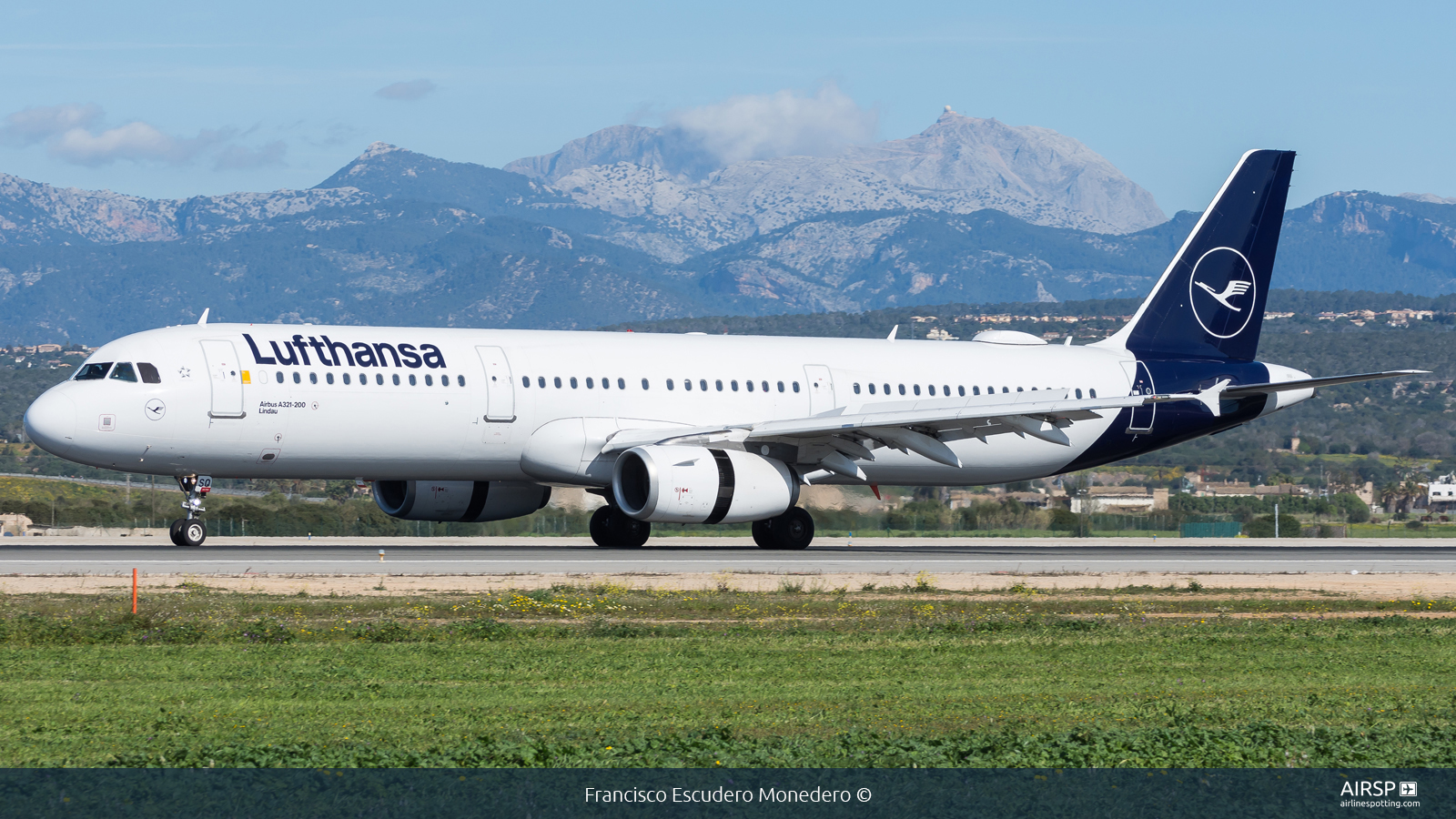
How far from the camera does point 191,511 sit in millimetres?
30453

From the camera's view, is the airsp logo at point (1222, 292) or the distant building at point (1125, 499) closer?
the airsp logo at point (1222, 292)

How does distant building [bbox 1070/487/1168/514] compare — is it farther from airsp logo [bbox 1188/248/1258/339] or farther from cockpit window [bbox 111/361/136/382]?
cockpit window [bbox 111/361/136/382]

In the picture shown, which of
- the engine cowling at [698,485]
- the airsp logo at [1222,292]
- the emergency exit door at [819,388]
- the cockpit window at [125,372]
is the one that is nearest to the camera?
the cockpit window at [125,372]

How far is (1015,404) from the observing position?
31938 mm

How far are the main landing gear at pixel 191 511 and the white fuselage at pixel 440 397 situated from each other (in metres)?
0.65

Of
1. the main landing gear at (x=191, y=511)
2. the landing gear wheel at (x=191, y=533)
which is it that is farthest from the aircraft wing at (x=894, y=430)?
the landing gear wheel at (x=191, y=533)

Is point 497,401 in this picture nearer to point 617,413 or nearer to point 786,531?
point 617,413

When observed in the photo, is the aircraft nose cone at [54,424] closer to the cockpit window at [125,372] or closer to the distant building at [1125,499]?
the cockpit window at [125,372]

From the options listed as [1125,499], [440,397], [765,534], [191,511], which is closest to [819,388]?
A: [765,534]

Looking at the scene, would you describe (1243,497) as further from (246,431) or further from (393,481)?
(246,431)

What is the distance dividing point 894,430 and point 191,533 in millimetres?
13179

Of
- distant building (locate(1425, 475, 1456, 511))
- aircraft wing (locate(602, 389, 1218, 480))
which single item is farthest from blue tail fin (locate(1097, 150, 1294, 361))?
distant building (locate(1425, 475, 1456, 511))

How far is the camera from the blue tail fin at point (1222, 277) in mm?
39250

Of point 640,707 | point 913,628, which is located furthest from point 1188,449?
point 640,707
